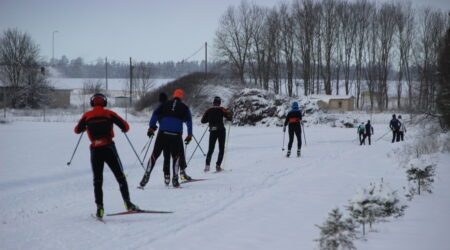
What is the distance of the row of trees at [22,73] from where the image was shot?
163 feet

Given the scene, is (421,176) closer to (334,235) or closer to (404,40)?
(334,235)

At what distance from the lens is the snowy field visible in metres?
4.84

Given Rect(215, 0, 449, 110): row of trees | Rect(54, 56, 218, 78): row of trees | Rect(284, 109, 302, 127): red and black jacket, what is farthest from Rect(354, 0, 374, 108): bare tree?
Rect(54, 56, 218, 78): row of trees

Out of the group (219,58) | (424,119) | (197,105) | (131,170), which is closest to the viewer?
(131,170)

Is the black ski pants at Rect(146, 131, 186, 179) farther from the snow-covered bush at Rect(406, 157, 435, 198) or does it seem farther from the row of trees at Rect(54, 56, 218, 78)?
the row of trees at Rect(54, 56, 218, 78)

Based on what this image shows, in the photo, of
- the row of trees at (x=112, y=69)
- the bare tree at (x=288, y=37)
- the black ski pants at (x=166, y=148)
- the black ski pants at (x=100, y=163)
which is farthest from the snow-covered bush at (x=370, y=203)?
the row of trees at (x=112, y=69)

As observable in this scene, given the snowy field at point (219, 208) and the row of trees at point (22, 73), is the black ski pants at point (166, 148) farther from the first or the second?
the row of trees at point (22, 73)

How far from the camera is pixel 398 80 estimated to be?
5525 centimetres

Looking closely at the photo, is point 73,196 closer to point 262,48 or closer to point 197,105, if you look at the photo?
point 197,105

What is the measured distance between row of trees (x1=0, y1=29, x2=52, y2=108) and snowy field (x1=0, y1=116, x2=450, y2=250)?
4173 centimetres

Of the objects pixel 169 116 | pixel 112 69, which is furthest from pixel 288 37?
pixel 112 69

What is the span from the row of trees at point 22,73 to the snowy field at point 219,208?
41.7 m

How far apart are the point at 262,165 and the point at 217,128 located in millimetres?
2243

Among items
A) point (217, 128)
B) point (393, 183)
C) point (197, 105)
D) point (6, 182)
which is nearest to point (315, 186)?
point (393, 183)
